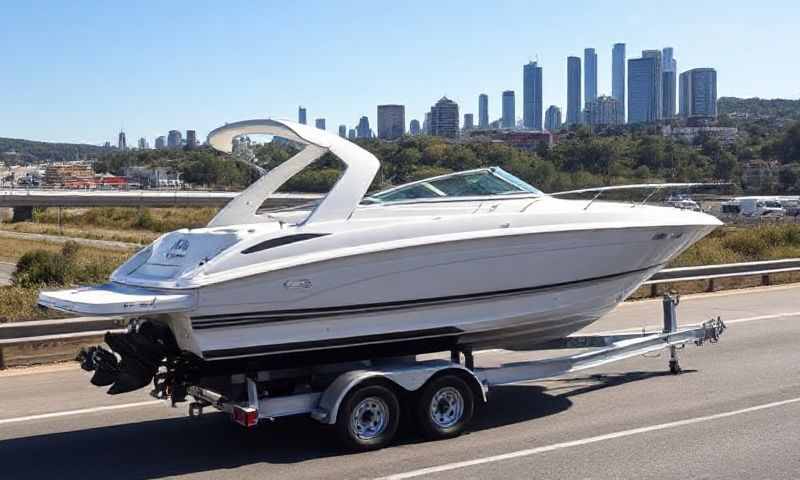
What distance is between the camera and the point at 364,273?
7.80 metres

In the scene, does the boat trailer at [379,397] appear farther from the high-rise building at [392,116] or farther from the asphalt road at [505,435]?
the high-rise building at [392,116]

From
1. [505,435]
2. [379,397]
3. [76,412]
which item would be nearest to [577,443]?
[505,435]

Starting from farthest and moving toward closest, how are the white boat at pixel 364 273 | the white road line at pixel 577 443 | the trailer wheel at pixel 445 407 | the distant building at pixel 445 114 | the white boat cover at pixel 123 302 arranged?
the distant building at pixel 445 114 < the trailer wheel at pixel 445 407 < the white boat at pixel 364 273 < the white road line at pixel 577 443 < the white boat cover at pixel 123 302

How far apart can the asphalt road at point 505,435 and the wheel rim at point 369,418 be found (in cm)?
18

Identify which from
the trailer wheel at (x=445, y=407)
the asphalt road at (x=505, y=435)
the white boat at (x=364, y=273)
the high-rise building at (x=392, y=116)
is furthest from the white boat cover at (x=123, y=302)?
the high-rise building at (x=392, y=116)

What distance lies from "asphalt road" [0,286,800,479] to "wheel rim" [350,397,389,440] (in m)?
0.18

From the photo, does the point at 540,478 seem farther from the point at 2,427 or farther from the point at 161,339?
the point at 2,427

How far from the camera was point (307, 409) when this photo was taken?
7.69 meters

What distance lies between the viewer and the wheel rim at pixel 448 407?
26.5 feet

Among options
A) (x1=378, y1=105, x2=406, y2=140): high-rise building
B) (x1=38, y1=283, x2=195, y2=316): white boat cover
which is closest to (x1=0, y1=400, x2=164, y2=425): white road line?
(x1=38, y1=283, x2=195, y2=316): white boat cover

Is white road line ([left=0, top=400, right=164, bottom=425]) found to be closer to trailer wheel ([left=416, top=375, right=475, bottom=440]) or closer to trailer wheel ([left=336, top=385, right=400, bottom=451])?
trailer wheel ([left=336, top=385, right=400, bottom=451])

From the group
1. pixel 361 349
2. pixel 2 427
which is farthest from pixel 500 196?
pixel 2 427

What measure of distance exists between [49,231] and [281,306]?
74.5 meters

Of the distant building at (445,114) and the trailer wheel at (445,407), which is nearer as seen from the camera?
the trailer wheel at (445,407)
